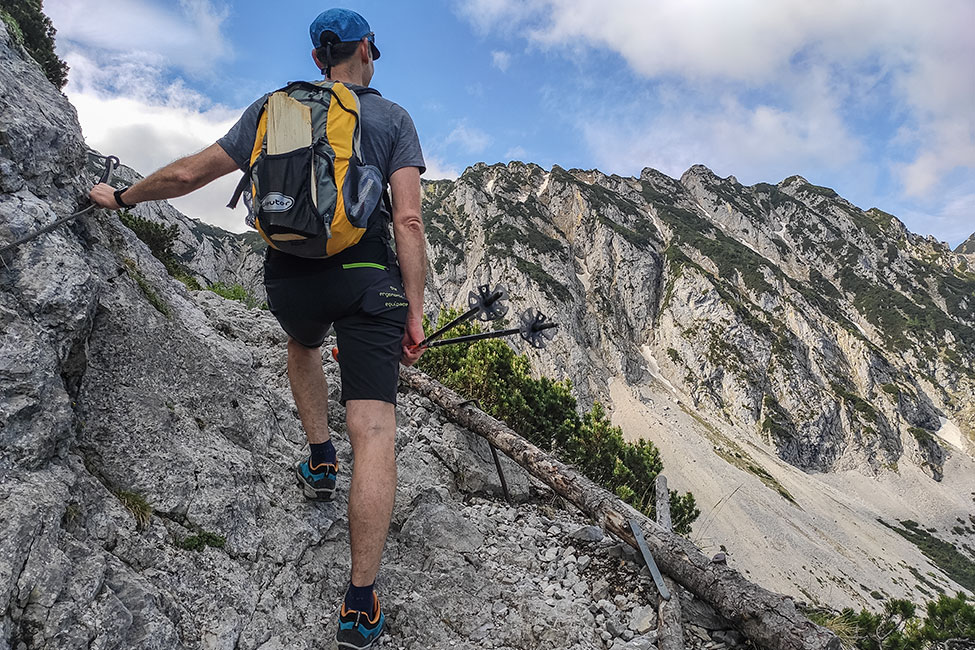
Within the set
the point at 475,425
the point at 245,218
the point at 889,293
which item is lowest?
the point at 475,425

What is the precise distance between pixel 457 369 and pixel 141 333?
7792 mm

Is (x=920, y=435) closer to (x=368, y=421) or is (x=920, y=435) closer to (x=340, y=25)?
(x=368, y=421)

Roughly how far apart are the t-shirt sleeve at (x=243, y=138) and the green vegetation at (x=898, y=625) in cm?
595

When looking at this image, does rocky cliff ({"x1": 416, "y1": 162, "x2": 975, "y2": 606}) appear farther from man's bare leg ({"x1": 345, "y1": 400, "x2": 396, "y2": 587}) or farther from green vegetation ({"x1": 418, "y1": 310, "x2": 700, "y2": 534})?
man's bare leg ({"x1": 345, "y1": 400, "x2": 396, "y2": 587})

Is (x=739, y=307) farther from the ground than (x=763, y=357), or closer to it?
farther from the ground

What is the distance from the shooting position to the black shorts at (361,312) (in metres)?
2.92

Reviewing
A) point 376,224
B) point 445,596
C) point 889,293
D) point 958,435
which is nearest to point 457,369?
point 445,596

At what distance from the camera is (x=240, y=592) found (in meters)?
3.33

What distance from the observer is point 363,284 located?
2938 mm

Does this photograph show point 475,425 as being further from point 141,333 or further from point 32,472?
point 32,472

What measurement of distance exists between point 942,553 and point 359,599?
109351 mm

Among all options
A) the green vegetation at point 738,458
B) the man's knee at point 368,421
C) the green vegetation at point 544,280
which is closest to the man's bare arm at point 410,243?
the man's knee at point 368,421

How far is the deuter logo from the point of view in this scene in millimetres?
2682

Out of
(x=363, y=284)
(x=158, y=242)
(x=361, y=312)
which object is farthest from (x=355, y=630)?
(x=158, y=242)
